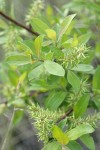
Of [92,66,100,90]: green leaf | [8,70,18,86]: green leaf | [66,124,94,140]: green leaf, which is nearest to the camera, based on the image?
[66,124,94,140]: green leaf

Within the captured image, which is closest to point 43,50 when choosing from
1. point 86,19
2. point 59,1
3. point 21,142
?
point 86,19

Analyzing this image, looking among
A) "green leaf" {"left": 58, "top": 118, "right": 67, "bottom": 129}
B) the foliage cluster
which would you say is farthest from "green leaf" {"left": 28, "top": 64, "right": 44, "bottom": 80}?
"green leaf" {"left": 58, "top": 118, "right": 67, "bottom": 129}

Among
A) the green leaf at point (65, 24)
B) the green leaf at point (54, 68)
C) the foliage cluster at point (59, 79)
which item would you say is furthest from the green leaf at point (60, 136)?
the green leaf at point (65, 24)

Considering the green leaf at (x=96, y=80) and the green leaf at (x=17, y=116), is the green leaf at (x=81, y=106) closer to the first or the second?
the green leaf at (x=96, y=80)

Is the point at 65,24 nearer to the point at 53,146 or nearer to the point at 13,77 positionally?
the point at 53,146

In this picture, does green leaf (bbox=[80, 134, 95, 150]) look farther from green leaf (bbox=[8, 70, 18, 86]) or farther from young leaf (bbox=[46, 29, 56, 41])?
green leaf (bbox=[8, 70, 18, 86])

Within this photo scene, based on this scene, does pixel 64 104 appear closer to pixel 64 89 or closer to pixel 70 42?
pixel 64 89

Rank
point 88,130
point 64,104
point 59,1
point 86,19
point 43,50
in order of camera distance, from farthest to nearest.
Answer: point 59,1, point 86,19, point 64,104, point 43,50, point 88,130
